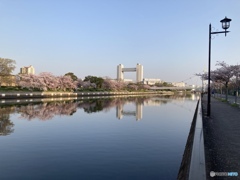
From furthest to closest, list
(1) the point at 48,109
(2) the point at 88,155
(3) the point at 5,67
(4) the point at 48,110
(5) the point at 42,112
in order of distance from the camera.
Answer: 1. (3) the point at 5,67
2. (1) the point at 48,109
3. (4) the point at 48,110
4. (5) the point at 42,112
5. (2) the point at 88,155

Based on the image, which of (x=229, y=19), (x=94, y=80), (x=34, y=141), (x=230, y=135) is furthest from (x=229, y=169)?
(x=94, y=80)

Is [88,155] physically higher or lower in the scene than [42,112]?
lower

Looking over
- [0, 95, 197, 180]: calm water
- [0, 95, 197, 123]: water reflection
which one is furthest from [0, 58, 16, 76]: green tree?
[0, 95, 197, 180]: calm water

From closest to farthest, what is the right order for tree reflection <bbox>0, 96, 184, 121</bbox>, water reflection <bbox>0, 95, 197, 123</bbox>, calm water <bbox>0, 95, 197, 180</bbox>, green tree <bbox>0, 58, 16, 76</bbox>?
calm water <bbox>0, 95, 197, 180</bbox>
water reflection <bbox>0, 95, 197, 123</bbox>
tree reflection <bbox>0, 96, 184, 121</bbox>
green tree <bbox>0, 58, 16, 76</bbox>

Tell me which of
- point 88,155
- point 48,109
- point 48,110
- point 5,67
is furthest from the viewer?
point 5,67

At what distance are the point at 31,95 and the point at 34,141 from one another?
39.6 m

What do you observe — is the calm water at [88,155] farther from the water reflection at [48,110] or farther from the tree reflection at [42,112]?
the tree reflection at [42,112]

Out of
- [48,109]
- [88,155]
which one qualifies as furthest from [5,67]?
[88,155]

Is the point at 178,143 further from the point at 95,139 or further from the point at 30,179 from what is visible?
the point at 30,179

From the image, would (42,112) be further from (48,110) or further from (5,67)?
(5,67)

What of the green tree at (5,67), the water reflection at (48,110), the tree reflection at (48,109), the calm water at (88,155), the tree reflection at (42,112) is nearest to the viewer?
the calm water at (88,155)

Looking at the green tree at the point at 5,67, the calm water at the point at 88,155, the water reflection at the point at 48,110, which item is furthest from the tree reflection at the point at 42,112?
the green tree at the point at 5,67

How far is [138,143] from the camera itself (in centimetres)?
1034

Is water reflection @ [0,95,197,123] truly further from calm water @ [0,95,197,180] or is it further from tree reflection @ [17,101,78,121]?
calm water @ [0,95,197,180]
